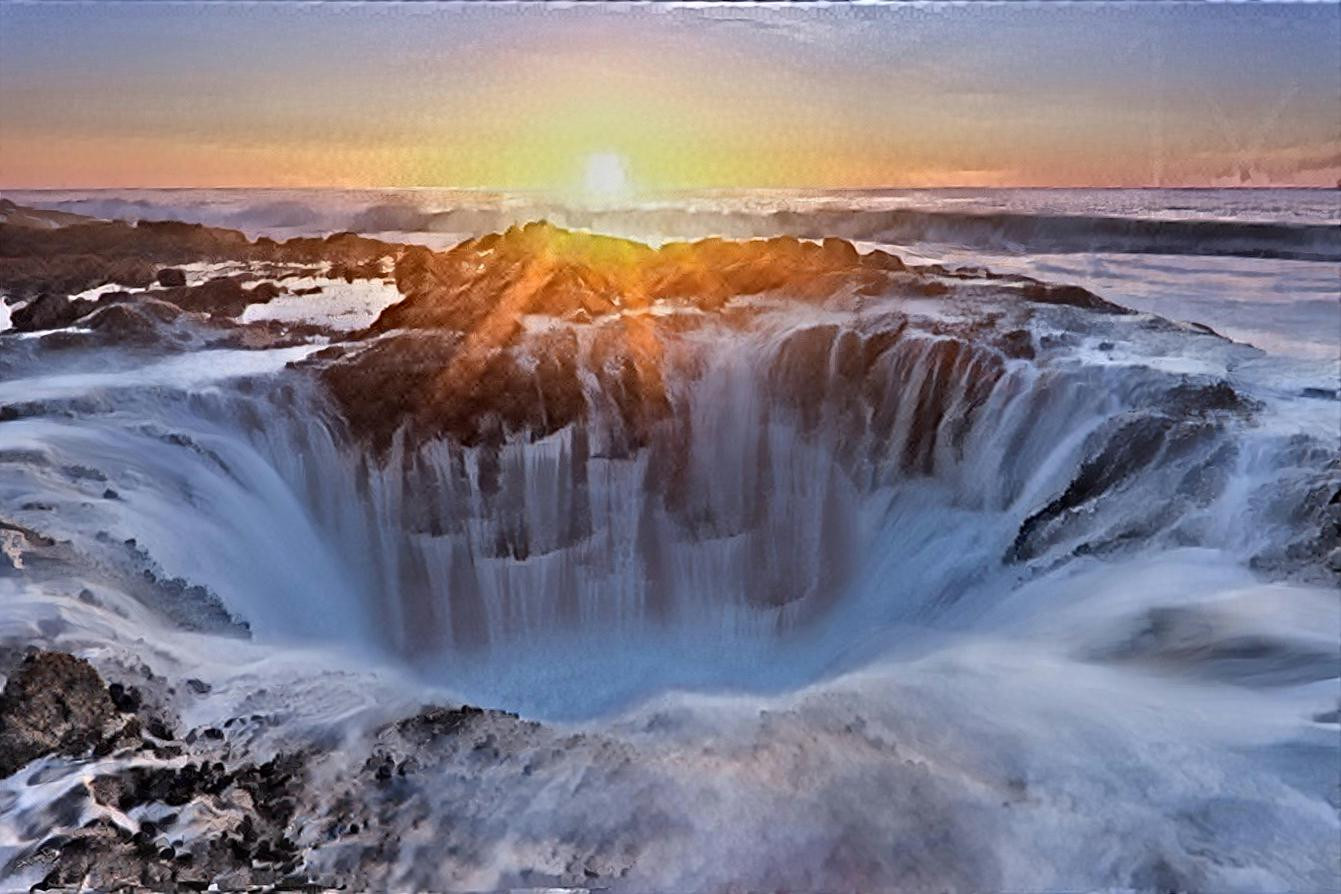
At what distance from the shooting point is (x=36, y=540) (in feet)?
6.63

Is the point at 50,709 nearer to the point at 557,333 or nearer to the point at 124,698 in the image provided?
the point at 124,698

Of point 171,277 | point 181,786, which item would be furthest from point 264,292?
point 181,786

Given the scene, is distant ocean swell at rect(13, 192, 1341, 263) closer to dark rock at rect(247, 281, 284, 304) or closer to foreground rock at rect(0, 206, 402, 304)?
foreground rock at rect(0, 206, 402, 304)

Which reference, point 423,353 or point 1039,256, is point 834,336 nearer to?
point 1039,256

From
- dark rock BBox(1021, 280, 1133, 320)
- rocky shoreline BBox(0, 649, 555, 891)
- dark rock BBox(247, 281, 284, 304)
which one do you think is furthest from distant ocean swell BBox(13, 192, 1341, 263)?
rocky shoreline BBox(0, 649, 555, 891)

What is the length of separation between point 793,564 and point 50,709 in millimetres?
1801

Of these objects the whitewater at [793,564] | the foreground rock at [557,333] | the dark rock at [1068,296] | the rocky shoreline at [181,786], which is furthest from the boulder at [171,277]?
the dark rock at [1068,296]

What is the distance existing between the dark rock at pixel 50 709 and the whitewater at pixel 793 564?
54 mm

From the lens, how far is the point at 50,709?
1.58 metres

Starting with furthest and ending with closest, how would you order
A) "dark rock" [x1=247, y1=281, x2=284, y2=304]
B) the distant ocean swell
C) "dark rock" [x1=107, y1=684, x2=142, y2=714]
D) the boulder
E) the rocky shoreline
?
"dark rock" [x1=247, y1=281, x2=284, y2=304], the boulder, the distant ocean swell, "dark rock" [x1=107, y1=684, x2=142, y2=714], the rocky shoreline

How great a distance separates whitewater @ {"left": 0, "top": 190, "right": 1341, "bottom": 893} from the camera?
4.98 feet

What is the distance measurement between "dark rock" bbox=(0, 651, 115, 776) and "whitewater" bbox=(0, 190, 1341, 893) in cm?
5

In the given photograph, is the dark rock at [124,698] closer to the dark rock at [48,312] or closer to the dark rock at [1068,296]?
the dark rock at [48,312]

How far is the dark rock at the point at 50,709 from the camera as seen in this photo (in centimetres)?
151
